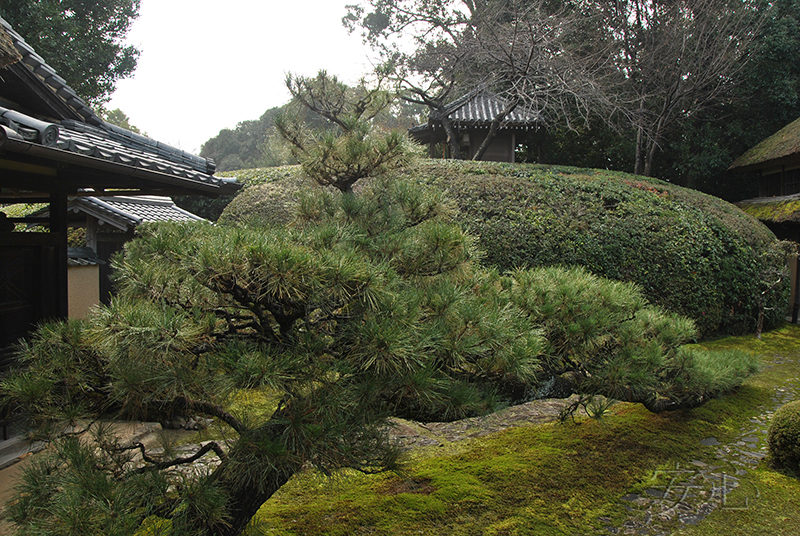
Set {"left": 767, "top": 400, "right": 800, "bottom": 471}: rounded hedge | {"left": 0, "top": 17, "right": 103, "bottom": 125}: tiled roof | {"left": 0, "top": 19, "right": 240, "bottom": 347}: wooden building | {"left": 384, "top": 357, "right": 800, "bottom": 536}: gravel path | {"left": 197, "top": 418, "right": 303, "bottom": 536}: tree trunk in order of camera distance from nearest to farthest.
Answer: {"left": 197, "top": 418, "right": 303, "bottom": 536}: tree trunk → {"left": 384, "top": 357, "right": 800, "bottom": 536}: gravel path → {"left": 0, "top": 19, "right": 240, "bottom": 347}: wooden building → {"left": 767, "top": 400, "right": 800, "bottom": 471}: rounded hedge → {"left": 0, "top": 17, "right": 103, "bottom": 125}: tiled roof

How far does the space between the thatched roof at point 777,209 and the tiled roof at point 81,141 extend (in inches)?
482

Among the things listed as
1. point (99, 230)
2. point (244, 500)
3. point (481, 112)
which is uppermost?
point (481, 112)

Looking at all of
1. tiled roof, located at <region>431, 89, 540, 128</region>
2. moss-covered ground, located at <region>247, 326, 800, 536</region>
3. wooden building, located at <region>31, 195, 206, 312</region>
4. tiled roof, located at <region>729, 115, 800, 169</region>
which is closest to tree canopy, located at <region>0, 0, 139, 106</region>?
wooden building, located at <region>31, 195, 206, 312</region>

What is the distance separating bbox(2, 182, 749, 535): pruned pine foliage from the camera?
1.59 m

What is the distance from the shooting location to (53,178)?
12.1 feet

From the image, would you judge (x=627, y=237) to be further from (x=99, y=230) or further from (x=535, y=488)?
(x=99, y=230)

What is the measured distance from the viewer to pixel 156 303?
6.00ft

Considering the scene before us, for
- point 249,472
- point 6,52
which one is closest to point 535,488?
point 249,472

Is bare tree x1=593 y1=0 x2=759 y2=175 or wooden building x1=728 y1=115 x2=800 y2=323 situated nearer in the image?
wooden building x1=728 y1=115 x2=800 y2=323

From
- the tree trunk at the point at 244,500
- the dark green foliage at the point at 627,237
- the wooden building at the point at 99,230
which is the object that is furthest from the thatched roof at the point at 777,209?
the tree trunk at the point at 244,500

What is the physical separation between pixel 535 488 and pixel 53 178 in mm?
4382

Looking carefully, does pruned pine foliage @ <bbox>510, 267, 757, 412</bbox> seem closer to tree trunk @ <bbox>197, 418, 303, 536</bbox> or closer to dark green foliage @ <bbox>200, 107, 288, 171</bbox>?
tree trunk @ <bbox>197, 418, 303, 536</bbox>

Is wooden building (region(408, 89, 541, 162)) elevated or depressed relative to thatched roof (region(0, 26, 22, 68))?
elevated

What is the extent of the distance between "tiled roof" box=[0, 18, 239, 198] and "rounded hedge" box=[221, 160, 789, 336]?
306 centimetres
